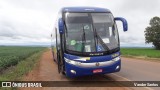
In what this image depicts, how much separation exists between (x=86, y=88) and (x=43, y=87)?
6.54ft

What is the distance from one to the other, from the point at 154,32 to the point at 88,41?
68791 mm

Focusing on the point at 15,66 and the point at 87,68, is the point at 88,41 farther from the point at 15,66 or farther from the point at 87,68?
the point at 15,66

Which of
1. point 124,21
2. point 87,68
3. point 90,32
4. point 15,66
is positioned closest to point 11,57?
point 15,66

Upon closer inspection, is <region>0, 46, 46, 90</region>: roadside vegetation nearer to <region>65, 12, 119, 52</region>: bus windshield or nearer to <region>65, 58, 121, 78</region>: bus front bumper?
<region>65, 58, 121, 78</region>: bus front bumper

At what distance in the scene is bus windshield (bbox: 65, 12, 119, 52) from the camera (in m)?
11.5

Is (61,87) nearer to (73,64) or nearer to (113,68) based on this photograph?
(73,64)

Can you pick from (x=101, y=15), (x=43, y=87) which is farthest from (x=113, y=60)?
(x=43, y=87)

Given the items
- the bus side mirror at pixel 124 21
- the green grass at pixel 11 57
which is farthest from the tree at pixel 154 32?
the bus side mirror at pixel 124 21

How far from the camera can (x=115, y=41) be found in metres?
11.9

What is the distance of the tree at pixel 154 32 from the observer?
75.7 metres

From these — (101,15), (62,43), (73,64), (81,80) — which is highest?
(101,15)

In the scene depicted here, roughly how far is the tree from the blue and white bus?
218 ft

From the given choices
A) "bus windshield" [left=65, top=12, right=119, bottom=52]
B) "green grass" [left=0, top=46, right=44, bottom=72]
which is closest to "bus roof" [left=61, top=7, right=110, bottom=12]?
"bus windshield" [left=65, top=12, right=119, bottom=52]

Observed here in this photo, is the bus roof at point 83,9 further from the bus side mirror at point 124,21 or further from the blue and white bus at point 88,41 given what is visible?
the bus side mirror at point 124,21
